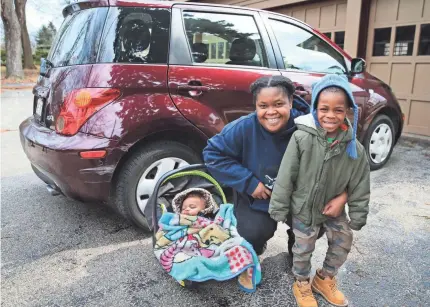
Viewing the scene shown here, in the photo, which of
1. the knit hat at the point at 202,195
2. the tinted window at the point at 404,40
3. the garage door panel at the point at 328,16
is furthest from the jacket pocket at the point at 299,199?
the garage door panel at the point at 328,16

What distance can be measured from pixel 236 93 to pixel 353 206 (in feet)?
4.83

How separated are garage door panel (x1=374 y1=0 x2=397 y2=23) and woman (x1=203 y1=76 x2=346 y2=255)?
4911 mm

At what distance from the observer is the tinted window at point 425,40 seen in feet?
18.9

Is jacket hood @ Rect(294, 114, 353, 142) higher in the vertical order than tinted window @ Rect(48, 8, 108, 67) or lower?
lower

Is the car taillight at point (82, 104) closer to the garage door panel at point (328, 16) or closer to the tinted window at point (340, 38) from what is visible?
the tinted window at point (340, 38)

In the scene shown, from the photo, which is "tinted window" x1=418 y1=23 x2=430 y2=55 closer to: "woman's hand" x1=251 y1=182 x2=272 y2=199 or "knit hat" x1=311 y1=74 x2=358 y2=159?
"knit hat" x1=311 y1=74 x2=358 y2=159

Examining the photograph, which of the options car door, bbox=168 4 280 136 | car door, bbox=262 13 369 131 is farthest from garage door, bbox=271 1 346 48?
car door, bbox=168 4 280 136

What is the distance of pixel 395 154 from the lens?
5297 millimetres

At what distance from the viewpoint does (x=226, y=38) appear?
3.34 metres

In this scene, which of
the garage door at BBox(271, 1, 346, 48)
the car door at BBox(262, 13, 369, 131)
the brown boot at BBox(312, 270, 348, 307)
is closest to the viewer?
the brown boot at BBox(312, 270, 348, 307)

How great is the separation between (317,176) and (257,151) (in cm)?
42

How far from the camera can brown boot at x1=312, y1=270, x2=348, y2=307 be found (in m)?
2.10

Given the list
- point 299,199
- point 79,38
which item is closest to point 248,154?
point 299,199

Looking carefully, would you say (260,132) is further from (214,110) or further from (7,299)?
(7,299)
